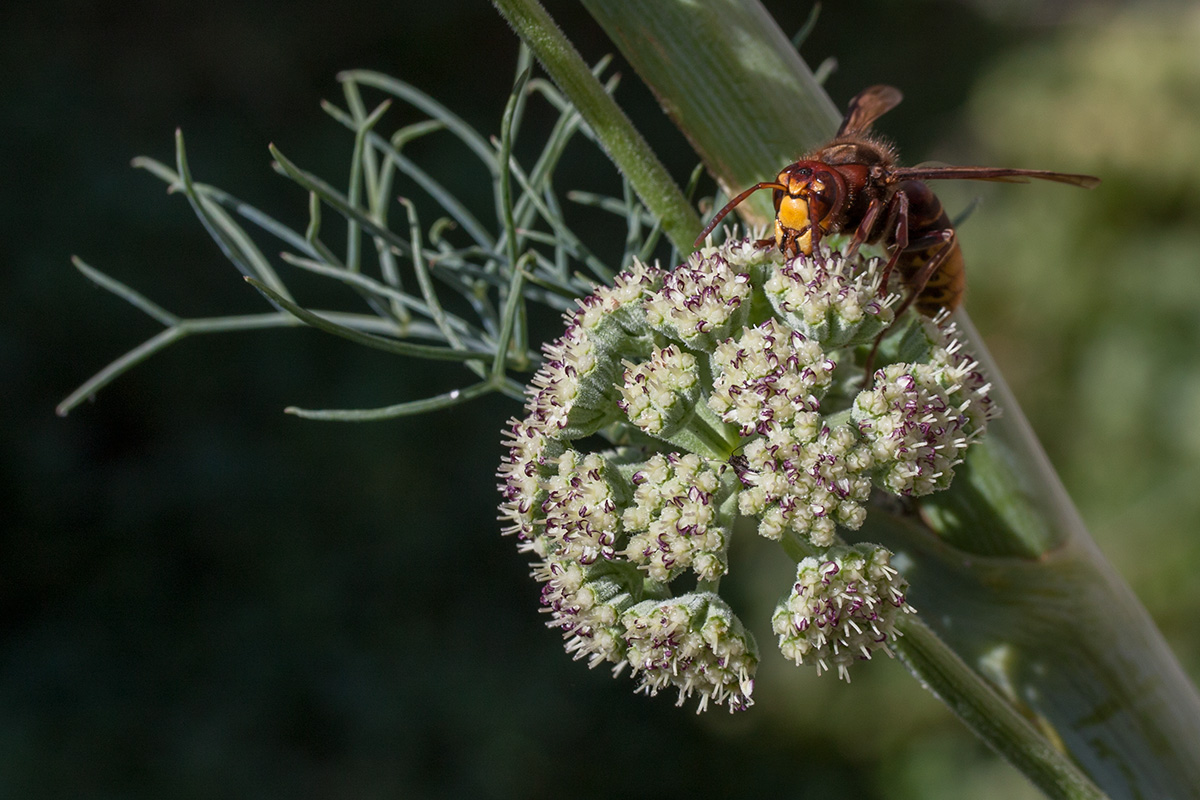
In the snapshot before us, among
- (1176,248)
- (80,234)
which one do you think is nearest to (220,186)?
(80,234)

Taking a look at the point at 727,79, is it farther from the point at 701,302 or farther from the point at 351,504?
the point at 351,504

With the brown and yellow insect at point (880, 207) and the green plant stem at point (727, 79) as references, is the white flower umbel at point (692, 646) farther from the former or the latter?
the green plant stem at point (727, 79)

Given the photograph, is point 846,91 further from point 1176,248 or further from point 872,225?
point 872,225

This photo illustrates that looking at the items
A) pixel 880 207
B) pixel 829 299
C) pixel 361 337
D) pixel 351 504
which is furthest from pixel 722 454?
pixel 351 504

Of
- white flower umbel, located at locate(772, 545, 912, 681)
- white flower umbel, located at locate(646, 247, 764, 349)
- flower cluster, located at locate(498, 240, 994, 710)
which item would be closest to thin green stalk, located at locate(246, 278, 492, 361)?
flower cluster, located at locate(498, 240, 994, 710)

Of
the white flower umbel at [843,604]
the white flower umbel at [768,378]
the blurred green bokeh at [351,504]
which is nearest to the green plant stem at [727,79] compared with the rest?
the white flower umbel at [768,378]

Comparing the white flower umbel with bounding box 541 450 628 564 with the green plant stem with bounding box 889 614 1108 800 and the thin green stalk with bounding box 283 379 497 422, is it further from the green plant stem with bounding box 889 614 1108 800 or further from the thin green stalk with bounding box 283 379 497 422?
the green plant stem with bounding box 889 614 1108 800
